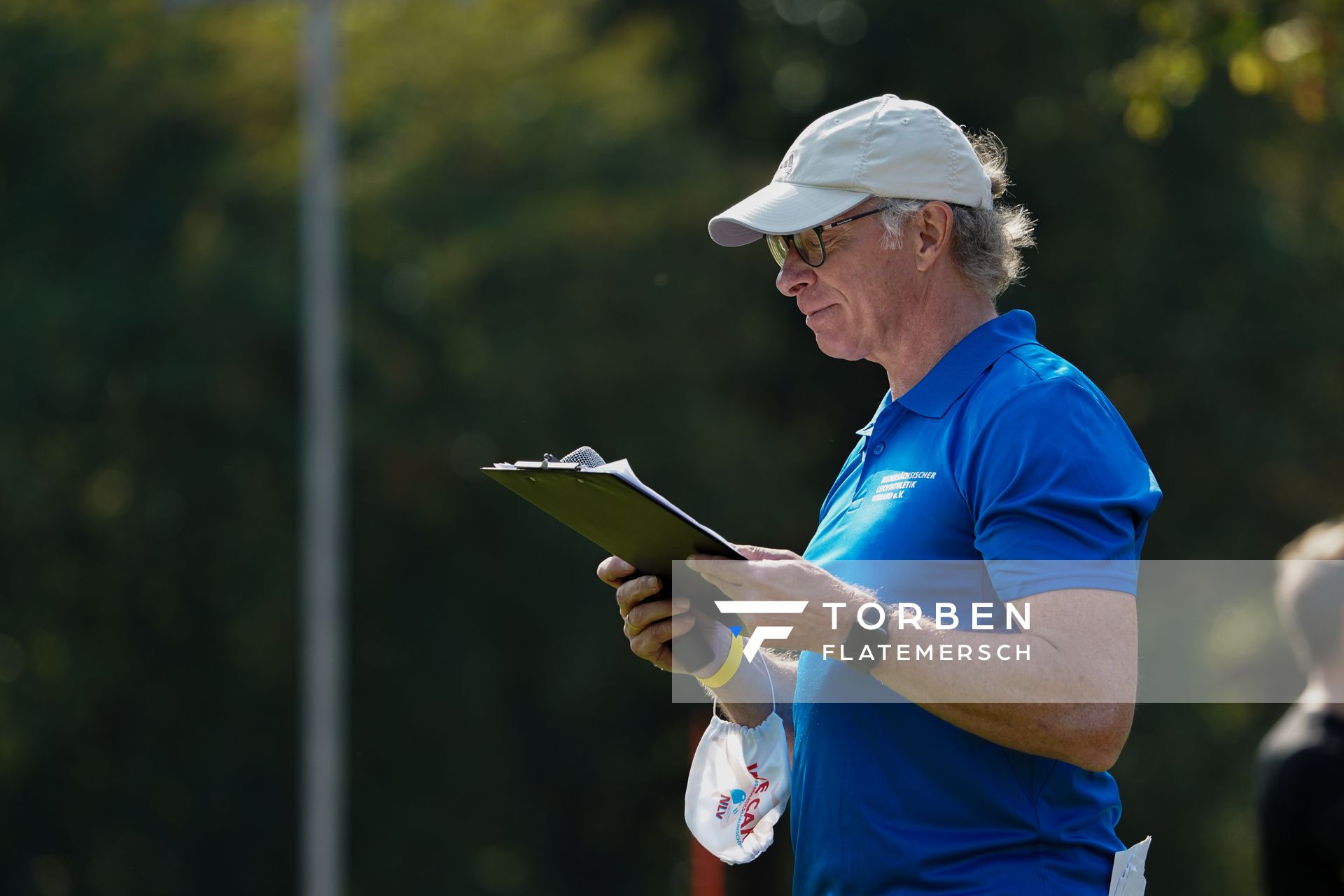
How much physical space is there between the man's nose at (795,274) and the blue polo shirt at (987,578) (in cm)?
24

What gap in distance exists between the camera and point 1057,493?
2.00 m

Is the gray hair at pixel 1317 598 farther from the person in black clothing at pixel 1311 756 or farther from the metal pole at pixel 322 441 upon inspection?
the metal pole at pixel 322 441

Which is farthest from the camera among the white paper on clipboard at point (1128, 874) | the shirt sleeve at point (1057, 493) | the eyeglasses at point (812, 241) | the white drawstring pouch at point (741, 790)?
the white drawstring pouch at point (741, 790)

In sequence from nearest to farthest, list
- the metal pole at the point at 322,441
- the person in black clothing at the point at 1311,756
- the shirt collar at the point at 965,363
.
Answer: the shirt collar at the point at 965,363
the person in black clothing at the point at 1311,756
the metal pole at the point at 322,441

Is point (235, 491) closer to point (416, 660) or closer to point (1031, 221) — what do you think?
point (416, 660)

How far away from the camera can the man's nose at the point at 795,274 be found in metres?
2.41

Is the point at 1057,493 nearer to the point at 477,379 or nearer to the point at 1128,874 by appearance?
the point at 1128,874

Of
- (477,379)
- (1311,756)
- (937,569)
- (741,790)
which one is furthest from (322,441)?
(937,569)

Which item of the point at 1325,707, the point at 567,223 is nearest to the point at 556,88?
the point at 567,223

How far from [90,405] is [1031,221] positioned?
41.6 ft

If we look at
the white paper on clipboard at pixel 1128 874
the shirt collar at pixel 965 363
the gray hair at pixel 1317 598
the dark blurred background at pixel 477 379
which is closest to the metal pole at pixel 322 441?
the dark blurred background at pixel 477 379

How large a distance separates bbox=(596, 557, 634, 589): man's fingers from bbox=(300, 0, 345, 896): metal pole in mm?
11120

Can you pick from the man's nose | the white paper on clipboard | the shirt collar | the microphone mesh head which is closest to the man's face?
the man's nose

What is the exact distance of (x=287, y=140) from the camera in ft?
49.9
